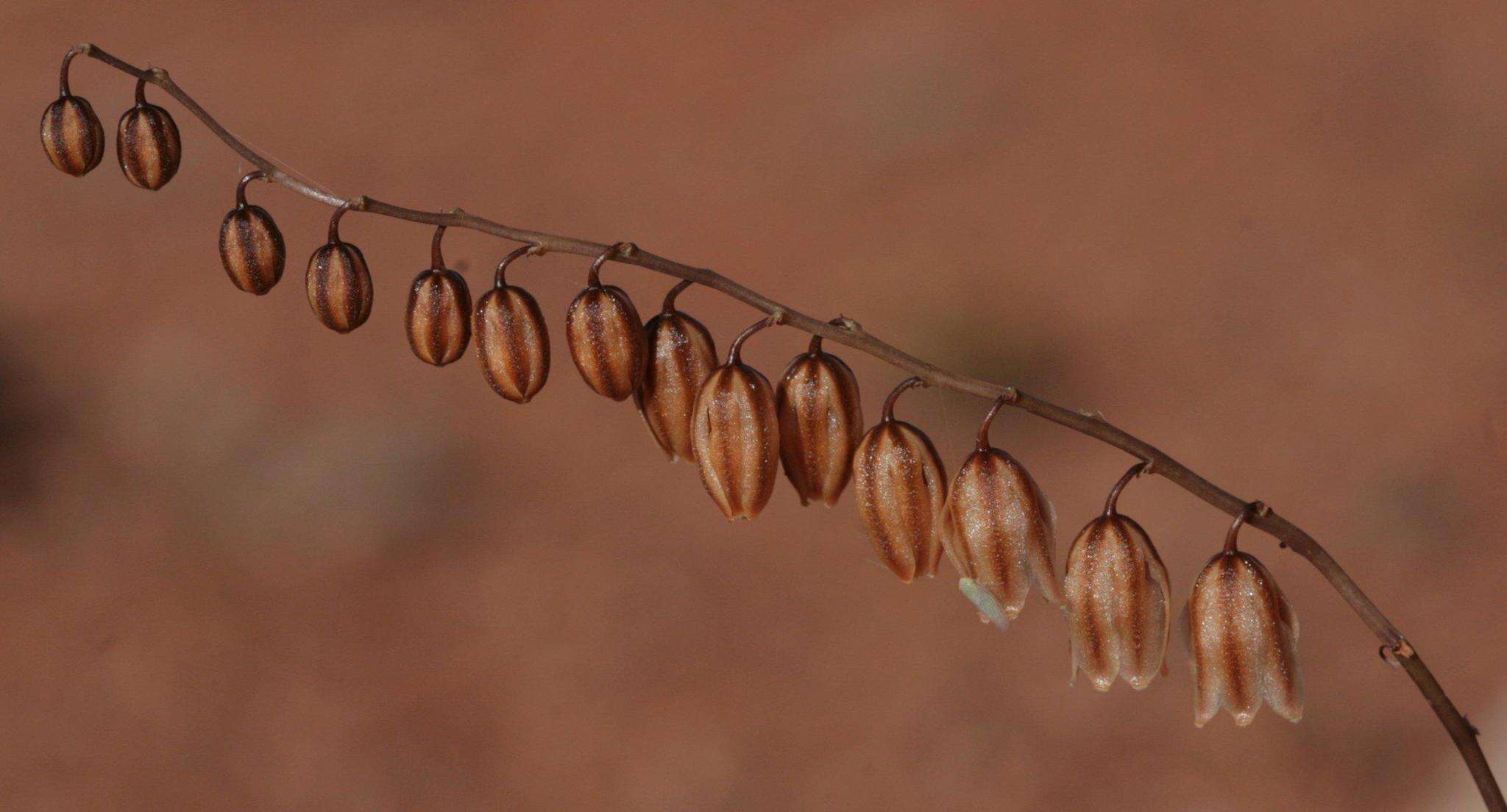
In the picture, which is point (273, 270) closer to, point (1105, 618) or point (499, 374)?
point (499, 374)

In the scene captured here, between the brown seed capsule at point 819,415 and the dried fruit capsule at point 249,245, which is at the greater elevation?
the brown seed capsule at point 819,415

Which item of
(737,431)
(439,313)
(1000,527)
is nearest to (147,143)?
(439,313)

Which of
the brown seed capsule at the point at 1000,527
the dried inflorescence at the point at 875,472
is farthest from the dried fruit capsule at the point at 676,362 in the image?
the brown seed capsule at the point at 1000,527

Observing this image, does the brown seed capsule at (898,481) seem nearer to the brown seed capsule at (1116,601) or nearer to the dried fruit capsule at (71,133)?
the brown seed capsule at (1116,601)

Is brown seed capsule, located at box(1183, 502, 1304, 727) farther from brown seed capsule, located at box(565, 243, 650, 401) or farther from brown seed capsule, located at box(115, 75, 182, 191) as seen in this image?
brown seed capsule, located at box(115, 75, 182, 191)

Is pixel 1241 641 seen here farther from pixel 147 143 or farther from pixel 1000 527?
pixel 147 143

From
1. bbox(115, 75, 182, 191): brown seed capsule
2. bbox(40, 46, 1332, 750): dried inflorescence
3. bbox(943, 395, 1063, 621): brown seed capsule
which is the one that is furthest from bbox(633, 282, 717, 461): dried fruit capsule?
bbox(115, 75, 182, 191): brown seed capsule
